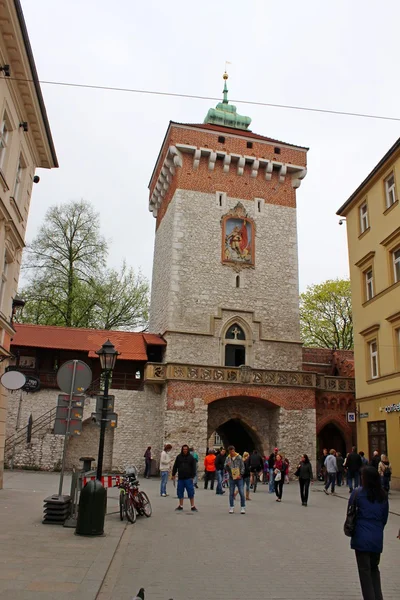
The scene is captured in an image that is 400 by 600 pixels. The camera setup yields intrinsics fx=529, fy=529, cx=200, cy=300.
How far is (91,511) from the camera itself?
8.95 meters

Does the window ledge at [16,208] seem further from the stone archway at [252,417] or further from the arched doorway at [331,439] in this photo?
the arched doorway at [331,439]

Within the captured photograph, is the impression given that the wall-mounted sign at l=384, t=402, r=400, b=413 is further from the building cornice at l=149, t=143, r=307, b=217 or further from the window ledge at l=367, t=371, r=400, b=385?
the building cornice at l=149, t=143, r=307, b=217

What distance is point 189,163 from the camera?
3167 cm

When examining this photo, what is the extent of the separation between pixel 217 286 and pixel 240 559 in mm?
22519

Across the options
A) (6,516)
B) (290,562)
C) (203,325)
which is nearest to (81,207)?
(203,325)

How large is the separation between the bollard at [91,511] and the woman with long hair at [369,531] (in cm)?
494

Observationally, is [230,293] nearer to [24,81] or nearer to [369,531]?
[24,81]

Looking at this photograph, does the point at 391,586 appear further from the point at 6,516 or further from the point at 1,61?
the point at 1,61

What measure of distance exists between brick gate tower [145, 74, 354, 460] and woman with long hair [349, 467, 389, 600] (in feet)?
67.1

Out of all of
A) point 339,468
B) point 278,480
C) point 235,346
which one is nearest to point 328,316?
point 235,346

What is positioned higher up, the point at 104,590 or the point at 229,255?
the point at 229,255

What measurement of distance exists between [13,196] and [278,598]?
12.2 m

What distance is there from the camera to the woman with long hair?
17.2 feet

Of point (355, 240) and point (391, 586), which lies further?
point (355, 240)
